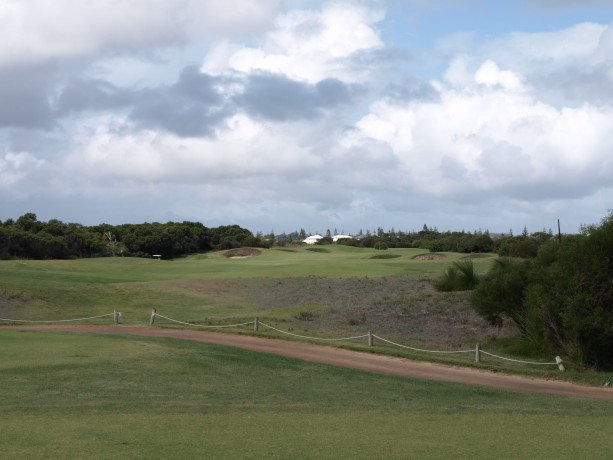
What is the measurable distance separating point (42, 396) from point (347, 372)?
32.3 feet

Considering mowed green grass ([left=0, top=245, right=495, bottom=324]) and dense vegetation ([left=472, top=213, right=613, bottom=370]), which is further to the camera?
mowed green grass ([left=0, top=245, right=495, bottom=324])

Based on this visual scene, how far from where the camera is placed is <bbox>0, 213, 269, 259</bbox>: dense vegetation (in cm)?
7706

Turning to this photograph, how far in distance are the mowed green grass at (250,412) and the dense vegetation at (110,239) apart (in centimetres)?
5562

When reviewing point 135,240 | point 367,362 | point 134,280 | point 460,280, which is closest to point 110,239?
point 135,240

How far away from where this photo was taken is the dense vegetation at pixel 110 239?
77.1 m

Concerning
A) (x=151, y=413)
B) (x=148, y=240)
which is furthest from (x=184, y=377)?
(x=148, y=240)

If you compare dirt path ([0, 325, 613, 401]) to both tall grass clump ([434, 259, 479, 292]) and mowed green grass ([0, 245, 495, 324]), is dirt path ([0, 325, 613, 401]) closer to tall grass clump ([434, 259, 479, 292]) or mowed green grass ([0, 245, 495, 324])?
mowed green grass ([0, 245, 495, 324])

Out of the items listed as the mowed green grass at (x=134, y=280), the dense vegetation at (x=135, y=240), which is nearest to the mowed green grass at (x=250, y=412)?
the mowed green grass at (x=134, y=280)

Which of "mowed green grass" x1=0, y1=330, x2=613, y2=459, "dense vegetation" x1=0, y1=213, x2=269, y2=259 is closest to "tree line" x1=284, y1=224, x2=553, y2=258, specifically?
"dense vegetation" x1=0, y1=213, x2=269, y2=259

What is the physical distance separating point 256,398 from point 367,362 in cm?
985

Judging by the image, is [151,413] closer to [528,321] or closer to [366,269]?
[528,321]

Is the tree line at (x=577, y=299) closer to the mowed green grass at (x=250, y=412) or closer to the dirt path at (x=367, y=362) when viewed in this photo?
the dirt path at (x=367, y=362)

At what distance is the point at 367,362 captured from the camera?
85.1 feet

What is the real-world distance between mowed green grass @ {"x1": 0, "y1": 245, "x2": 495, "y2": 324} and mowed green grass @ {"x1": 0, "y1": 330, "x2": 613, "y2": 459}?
14191mm
